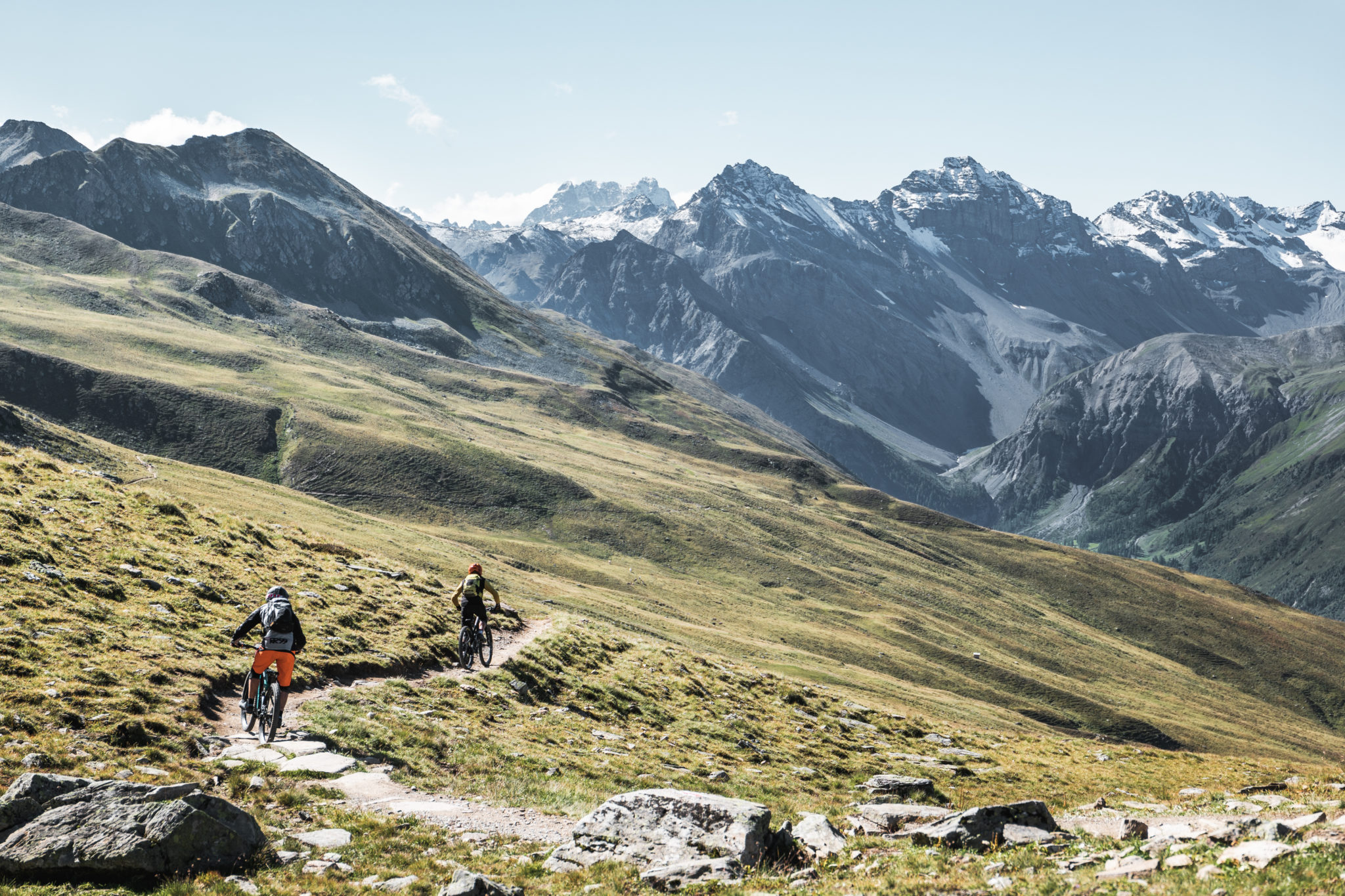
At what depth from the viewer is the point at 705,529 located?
15812cm

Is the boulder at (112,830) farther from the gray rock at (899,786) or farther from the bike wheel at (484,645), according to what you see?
the gray rock at (899,786)

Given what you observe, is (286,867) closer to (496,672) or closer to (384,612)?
(496,672)

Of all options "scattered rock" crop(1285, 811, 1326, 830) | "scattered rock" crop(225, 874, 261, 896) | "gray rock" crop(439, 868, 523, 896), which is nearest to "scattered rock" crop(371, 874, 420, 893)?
"gray rock" crop(439, 868, 523, 896)

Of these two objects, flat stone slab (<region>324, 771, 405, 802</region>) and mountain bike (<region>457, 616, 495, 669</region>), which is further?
mountain bike (<region>457, 616, 495, 669</region>)

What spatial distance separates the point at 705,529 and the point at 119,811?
14568 cm

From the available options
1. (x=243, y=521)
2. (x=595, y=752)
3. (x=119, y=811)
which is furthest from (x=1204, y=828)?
(x=243, y=521)

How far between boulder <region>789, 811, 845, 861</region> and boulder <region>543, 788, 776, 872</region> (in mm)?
1036

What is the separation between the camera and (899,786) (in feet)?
94.5

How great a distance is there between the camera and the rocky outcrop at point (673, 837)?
1528cm

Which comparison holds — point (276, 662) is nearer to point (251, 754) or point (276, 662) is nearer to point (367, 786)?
point (251, 754)

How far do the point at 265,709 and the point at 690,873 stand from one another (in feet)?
37.9

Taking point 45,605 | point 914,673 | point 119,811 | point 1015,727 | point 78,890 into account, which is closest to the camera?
point 78,890

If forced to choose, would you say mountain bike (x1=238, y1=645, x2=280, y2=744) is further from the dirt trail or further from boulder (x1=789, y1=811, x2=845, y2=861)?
boulder (x1=789, y1=811, x2=845, y2=861)

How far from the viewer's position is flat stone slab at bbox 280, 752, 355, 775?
19.0 meters
